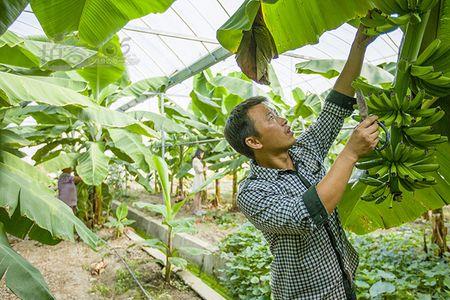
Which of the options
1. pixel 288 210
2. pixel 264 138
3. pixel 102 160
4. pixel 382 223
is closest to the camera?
pixel 288 210

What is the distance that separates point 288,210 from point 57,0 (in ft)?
3.22

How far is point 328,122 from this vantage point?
3.94 ft

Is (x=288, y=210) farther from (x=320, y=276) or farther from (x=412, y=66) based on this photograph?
(x=412, y=66)

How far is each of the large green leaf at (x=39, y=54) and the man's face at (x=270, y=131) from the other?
1392mm

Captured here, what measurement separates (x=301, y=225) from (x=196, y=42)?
4.73m

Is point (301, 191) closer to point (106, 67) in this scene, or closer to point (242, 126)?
point (242, 126)

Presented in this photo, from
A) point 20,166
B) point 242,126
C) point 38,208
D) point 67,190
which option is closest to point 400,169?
point 242,126

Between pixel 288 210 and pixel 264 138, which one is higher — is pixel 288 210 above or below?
below

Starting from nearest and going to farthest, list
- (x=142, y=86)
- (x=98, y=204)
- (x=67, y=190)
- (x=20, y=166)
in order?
(x=20, y=166) → (x=142, y=86) → (x=67, y=190) → (x=98, y=204)

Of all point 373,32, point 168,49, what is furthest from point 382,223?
point 168,49

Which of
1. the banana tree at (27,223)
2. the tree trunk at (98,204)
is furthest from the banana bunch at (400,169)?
the tree trunk at (98,204)

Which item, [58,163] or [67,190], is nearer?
[58,163]

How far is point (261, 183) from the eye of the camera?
1.06 meters

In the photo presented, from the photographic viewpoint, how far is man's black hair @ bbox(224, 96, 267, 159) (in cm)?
114
